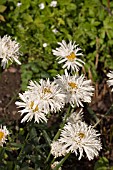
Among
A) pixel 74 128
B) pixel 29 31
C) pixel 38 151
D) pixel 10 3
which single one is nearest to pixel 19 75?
pixel 29 31

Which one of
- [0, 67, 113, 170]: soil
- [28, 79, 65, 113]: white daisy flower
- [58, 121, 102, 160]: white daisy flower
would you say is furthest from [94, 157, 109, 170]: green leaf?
[28, 79, 65, 113]: white daisy flower

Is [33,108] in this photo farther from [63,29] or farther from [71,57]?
[63,29]

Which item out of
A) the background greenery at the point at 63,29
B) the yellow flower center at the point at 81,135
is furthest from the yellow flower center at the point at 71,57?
the background greenery at the point at 63,29

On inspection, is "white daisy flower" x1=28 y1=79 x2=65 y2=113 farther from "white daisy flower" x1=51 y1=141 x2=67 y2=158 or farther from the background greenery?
the background greenery

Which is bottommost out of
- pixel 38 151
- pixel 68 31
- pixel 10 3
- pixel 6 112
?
pixel 38 151

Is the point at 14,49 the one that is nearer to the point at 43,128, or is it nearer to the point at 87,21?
the point at 43,128

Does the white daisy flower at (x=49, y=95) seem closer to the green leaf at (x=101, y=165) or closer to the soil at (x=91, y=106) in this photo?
the green leaf at (x=101, y=165)

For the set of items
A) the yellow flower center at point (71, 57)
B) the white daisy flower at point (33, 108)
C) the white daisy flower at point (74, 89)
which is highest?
the yellow flower center at point (71, 57)
